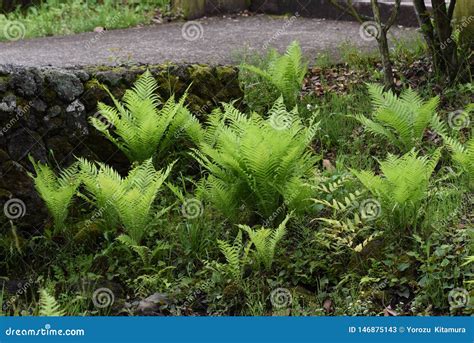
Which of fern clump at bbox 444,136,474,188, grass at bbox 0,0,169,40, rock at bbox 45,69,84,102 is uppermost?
rock at bbox 45,69,84,102

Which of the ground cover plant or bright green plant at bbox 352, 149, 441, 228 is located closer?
the ground cover plant

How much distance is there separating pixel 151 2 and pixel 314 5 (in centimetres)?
263

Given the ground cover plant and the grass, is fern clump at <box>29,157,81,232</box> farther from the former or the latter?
the grass

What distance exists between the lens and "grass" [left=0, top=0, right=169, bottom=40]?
36.6ft

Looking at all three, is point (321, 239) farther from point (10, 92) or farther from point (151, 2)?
point (151, 2)

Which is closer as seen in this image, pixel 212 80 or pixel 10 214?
Answer: pixel 10 214

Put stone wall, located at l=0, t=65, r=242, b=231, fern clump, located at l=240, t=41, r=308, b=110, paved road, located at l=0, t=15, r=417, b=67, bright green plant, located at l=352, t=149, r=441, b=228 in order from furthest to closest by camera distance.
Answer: paved road, located at l=0, t=15, r=417, b=67 → fern clump, located at l=240, t=41, r=308, b=110 → stone wall, located at l=0, t=65, r=242, b=231 → bright green plant, located at l=352, t=149, r=441, b=228

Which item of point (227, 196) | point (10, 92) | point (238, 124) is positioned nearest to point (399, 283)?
point (227, 196)

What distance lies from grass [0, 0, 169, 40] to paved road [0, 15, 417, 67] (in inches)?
14.7

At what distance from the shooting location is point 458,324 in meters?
4.30

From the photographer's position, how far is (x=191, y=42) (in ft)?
32.6

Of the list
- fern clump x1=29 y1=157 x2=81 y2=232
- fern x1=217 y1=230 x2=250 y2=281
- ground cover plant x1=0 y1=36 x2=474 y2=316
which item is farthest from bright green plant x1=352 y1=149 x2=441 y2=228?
fern clump x1=29 y1=157 x2=81 y2=232

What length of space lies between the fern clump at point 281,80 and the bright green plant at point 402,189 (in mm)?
2260

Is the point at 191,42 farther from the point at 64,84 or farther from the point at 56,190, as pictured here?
the point at 56,190
